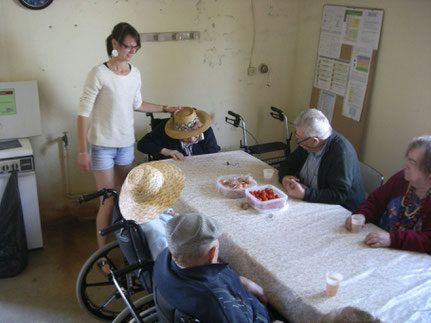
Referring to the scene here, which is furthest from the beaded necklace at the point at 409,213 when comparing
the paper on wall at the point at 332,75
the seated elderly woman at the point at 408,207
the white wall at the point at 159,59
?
the white wall at the point at 159,59

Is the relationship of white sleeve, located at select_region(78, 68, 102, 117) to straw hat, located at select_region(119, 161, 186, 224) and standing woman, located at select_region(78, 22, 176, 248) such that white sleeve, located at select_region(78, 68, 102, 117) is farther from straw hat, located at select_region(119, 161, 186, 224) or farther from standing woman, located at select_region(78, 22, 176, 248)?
straw hat, located at select_region(119, 161, 186, 224)

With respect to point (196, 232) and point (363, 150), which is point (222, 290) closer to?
point (196, 232)

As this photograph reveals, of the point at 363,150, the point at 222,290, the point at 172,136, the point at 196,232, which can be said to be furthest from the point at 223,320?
the point at 363,150

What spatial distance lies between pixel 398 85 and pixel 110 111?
2119mm

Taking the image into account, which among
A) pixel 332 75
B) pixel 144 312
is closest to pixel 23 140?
pixel 144 312

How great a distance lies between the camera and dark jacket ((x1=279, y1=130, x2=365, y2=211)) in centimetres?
244

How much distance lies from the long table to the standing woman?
70 cm

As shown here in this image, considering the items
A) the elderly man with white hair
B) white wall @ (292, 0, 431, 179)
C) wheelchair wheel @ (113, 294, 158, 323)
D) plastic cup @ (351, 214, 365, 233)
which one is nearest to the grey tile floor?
wheelchair wheel @ (113, 294, 158, 323)

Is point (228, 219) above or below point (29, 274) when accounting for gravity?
above

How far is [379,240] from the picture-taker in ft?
6.58

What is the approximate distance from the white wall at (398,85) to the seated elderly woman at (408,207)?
1003 millimetres

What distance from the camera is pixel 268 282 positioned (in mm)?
1843

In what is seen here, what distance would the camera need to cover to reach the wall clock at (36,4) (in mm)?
3037

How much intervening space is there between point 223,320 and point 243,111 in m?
2.91
